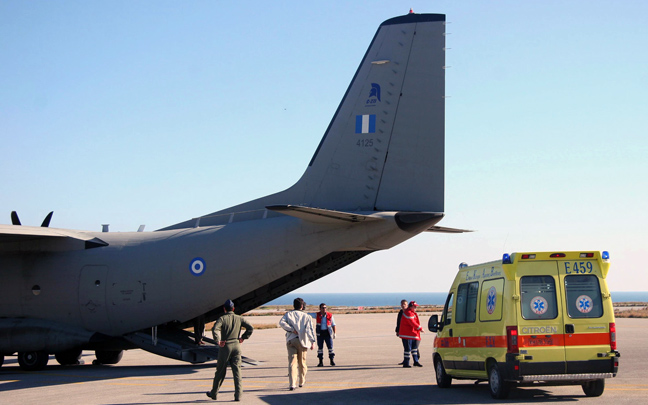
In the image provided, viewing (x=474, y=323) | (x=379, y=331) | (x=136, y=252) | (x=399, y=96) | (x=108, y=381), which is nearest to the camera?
(x=474, y=323)

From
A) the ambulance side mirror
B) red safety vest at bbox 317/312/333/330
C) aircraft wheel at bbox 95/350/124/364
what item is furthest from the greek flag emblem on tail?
aircraft wheel at bbox 95/350/124/364

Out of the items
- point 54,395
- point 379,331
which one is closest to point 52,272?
point 54,395

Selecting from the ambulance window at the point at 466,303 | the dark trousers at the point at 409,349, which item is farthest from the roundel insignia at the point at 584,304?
the dark trousers at the point at 409,349

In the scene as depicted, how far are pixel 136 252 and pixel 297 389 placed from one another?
293 inches

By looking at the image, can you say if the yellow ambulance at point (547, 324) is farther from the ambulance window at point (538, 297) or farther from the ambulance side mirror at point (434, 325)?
the ambulance side mirror at point (434, 325)

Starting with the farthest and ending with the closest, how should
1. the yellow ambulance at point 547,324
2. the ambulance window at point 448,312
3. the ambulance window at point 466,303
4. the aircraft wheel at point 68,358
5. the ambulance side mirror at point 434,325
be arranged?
the aircraft wheel at point 68,358
the ambulance side mirror at point 434,325
the ambulance window at point 448,312
the ambulance window at point 466,303
the yellow ambulance at point 547,324

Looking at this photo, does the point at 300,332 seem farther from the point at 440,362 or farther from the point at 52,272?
the point at 52,272

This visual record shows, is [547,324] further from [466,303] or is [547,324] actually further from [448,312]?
[448,312]

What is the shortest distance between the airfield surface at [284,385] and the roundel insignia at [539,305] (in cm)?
147

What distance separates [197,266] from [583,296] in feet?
33.2

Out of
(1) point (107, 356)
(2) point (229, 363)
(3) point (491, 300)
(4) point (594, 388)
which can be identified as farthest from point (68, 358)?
(4) point (594, 388)

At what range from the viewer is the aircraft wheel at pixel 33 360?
18.7 m

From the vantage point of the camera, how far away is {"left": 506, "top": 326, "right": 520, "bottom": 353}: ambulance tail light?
10.3 metres

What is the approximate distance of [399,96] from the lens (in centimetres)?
1716
